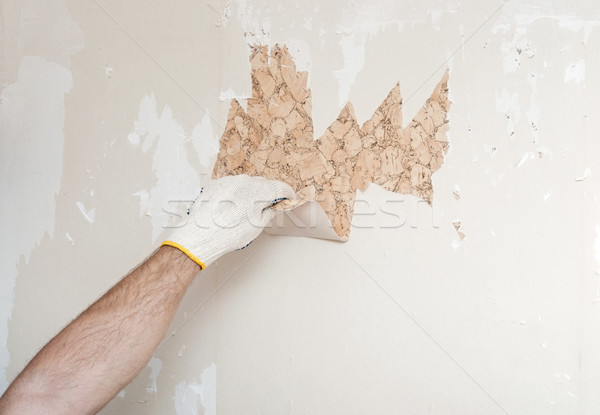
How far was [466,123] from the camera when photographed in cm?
129

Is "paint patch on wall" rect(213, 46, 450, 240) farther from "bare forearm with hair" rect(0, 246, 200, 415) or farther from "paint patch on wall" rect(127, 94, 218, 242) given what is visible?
"bare forearm with hair" rect(0, 246, 200, 415)

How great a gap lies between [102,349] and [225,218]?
41 cm

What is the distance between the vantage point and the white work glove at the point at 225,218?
122cm

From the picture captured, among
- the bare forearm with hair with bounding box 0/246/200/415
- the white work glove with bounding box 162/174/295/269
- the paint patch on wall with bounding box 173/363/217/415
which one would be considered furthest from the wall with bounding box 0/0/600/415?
the bare forearm with hair with bounding box 0/246/200/415

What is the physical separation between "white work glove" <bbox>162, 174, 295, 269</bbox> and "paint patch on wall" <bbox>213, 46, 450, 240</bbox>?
0.15 m

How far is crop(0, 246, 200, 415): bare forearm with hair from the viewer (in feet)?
3.39

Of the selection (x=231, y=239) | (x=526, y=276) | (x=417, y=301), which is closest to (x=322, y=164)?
(x=231, y=239)

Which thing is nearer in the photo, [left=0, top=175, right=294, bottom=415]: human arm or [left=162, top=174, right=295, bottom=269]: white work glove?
[left=0, top=175, right=294, bottom=415]: human arm

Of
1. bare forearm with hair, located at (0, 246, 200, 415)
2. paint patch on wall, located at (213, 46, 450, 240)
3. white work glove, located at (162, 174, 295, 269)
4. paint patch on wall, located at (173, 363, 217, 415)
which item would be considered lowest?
paint patch on wall, located at (173, 363, 217, 415)

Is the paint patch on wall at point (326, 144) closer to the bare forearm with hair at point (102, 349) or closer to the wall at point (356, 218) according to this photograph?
the wall at point (356, 218)

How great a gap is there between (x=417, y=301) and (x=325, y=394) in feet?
1.33

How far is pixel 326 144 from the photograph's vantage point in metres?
1.43

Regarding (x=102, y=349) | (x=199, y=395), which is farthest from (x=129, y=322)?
(x=199, y=395)

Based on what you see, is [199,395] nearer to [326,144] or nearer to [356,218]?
[356,218]
